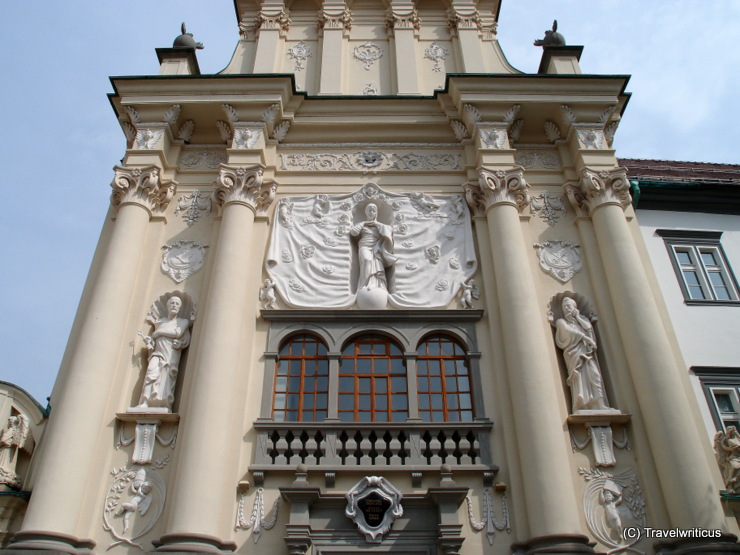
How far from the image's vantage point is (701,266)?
1619 centimetres

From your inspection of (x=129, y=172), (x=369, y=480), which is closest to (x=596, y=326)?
(x=369, y=480)

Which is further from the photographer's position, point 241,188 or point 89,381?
point 241,188

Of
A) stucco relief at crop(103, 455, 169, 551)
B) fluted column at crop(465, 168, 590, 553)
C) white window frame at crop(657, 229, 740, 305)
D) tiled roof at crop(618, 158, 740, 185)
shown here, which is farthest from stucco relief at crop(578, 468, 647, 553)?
tiled roof at crop(618, 158, 740, 185)

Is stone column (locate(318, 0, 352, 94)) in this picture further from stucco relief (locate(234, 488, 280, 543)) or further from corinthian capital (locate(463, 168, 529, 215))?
stucco relief (locate(234, 488, 280, 543))

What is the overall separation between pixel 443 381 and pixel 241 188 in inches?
254

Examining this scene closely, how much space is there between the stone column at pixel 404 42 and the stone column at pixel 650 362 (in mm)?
5513

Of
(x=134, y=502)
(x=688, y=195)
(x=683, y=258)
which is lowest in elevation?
(x=134, y=502)

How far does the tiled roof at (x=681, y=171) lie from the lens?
58.5 ft

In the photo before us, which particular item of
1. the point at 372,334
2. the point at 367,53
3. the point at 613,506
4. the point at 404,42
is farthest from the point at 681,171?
the point at 613,506

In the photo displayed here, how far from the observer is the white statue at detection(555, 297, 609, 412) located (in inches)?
496

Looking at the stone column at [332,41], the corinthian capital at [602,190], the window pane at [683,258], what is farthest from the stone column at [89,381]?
the window pane at [683,258]

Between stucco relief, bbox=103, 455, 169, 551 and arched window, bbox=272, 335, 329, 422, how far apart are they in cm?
248

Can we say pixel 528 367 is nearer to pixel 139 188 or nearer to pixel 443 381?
pixel 443 381

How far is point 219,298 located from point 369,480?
4.82 m
